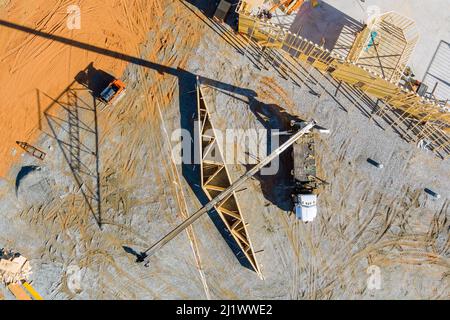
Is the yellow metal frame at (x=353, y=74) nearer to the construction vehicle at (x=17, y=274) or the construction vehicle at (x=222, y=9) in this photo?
the construction vehicle at (x=222, y=9)

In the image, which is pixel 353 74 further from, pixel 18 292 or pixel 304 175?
pixel 18 292

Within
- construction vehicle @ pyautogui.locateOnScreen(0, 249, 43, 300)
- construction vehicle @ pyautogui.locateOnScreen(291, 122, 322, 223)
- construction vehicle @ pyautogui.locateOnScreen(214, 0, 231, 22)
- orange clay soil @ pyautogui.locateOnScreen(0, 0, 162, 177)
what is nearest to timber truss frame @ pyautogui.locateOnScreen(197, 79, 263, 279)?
construction vehicle @ pyautogui.locateOnScreen(291, 122, 322, 223)

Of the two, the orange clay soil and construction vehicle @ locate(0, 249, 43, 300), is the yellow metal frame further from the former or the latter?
construction vehicle @ locate(0, 249, 43, 300)

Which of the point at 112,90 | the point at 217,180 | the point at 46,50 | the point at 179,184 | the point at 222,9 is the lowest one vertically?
the point at 179,184

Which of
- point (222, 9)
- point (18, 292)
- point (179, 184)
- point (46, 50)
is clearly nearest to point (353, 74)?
point (222, 9)

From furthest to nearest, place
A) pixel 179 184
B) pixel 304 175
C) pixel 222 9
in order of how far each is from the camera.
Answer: pixel 179 184, pixel 222 9, pixel 304 175

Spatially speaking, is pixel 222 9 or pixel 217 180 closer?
pixel 222 9
